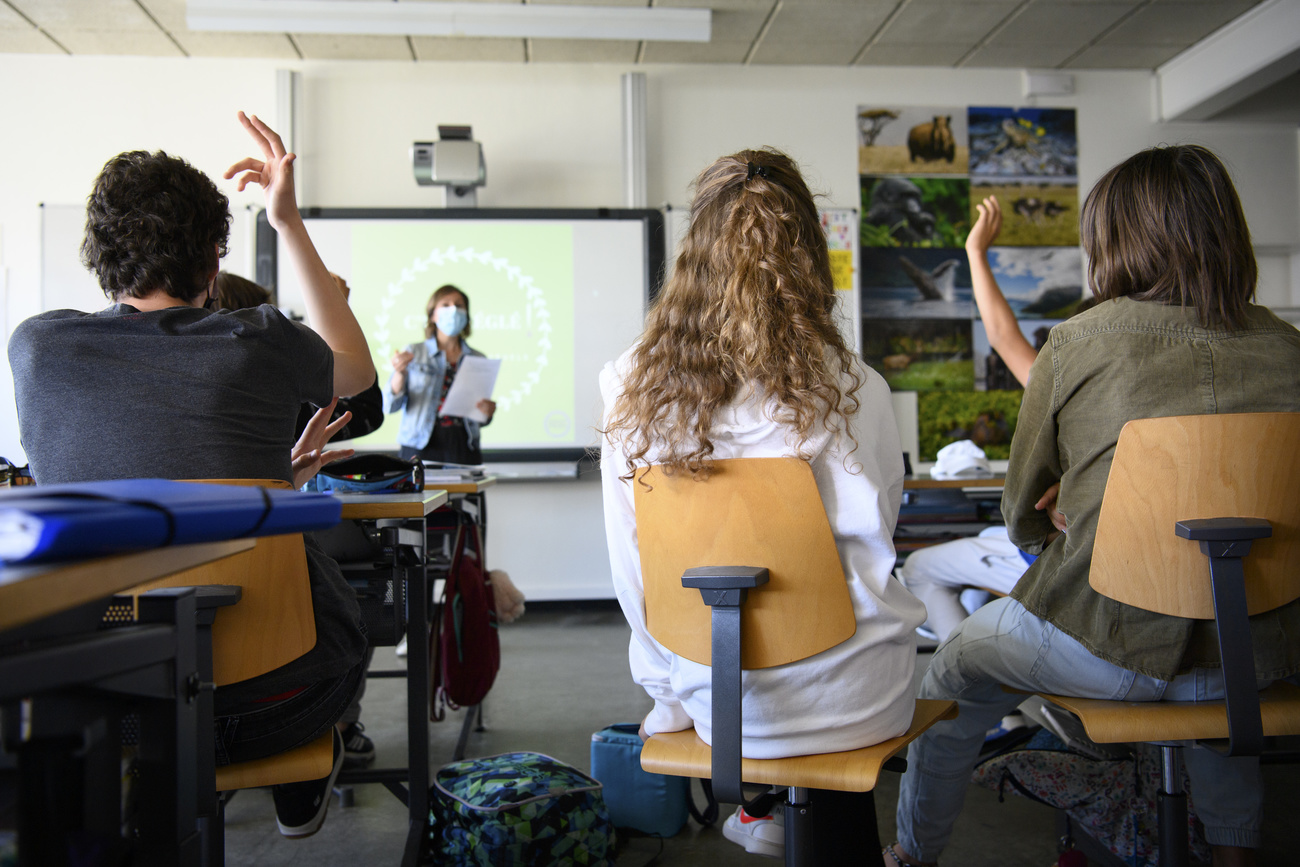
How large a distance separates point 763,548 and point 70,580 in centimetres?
69

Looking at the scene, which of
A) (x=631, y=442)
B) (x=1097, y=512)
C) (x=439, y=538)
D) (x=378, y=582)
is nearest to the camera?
(x=631, y=442)

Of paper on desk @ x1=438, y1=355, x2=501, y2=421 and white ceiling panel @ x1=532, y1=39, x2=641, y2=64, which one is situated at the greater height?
white ceiling panel @ x1=532, y1=39, x2=641, y2=64

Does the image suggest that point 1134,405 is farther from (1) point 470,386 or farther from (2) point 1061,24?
(2) point 1061,24

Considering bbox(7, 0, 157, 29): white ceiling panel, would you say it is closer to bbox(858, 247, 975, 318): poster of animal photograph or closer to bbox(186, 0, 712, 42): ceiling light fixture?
bbox(186, 0, 712, 42): ceiling light fixture

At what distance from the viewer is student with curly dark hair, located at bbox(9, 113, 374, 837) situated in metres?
1.11

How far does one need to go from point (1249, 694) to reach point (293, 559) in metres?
1.23

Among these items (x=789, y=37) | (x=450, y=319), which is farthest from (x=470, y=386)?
(x=789, y=37)

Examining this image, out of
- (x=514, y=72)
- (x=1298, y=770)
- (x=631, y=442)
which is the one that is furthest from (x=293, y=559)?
(x=514, y=72)

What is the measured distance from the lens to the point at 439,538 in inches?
98.4

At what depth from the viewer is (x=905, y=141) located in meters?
4.84

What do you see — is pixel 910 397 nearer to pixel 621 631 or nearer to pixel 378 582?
pixel 621 631

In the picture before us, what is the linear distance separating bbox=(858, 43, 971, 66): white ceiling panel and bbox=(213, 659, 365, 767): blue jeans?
4.45 m

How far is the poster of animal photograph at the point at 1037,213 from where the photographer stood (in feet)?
16.1

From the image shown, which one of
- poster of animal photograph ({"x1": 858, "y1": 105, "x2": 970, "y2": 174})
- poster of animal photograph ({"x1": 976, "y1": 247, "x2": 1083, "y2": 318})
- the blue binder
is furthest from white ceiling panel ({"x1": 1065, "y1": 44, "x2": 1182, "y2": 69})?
the blue binder
